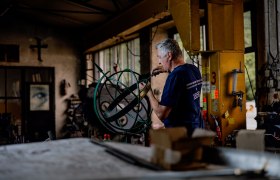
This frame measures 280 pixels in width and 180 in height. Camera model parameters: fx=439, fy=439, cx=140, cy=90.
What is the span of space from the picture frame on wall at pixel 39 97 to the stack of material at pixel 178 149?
32.7ft

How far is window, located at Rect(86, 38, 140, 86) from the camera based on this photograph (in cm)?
928

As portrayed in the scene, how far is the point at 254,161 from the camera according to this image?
176cm

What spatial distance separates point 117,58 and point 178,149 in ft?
27.9

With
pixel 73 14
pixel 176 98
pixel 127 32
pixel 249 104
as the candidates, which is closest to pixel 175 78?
pixel 176 98

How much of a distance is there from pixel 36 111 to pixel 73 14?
2.91m

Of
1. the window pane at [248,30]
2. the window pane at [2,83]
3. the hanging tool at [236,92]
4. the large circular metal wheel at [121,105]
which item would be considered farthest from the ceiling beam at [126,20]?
the window pane at [2,83]

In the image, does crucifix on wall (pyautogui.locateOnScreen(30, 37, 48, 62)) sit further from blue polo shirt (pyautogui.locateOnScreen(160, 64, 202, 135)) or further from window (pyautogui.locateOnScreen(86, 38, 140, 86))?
blue polo shirt (pyautogui.locateOnScreen(160, 64, 202, 135))

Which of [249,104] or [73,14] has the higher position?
[73,14]

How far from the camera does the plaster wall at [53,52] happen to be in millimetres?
11344

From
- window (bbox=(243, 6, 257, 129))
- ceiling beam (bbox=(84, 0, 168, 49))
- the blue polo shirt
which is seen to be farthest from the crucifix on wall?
the blue polo shirt

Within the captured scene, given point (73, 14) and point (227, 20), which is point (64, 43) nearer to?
point (73, 14)

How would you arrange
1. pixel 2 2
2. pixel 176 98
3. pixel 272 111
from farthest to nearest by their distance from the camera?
pixel 2 2, pixel 272 111, pixel 176 98

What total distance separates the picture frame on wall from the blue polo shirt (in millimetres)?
8748

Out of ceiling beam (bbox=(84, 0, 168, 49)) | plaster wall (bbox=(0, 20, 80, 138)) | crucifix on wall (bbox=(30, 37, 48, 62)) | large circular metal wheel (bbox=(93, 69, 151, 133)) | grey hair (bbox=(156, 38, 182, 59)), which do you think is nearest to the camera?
grey hair (bbox=(156, 38, 182, 59))
